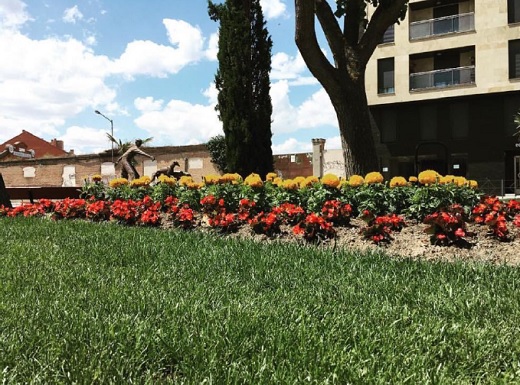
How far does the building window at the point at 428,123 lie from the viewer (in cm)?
2720

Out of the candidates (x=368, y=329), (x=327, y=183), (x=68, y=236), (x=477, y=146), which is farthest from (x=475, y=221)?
(x=477, y=146)

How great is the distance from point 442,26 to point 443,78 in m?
2.93

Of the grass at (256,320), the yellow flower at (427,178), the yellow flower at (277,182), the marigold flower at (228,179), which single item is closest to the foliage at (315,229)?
the grass at (256,320)

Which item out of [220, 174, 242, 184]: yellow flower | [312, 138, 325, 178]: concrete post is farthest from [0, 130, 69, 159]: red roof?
[220, 174, 242, 184]: yellow flower

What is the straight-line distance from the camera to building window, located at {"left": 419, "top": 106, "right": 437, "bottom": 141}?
2720 centimetres

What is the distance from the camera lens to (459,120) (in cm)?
2664

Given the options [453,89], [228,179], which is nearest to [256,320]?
[228,179]

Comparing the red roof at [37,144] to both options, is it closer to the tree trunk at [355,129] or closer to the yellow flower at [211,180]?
the yellow flower at [211,180]

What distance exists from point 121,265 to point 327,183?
312 centimetres

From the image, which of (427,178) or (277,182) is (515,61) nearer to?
(277,182)

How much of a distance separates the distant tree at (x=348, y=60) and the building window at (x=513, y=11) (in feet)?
67.9

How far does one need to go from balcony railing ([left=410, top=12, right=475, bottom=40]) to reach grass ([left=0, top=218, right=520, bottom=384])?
25.5 meters

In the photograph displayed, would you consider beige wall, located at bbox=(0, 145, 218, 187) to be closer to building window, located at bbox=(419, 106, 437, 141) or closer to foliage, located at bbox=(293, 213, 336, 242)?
building window, located at bbox=(419, 106, 437, 141)

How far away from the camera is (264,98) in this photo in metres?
18.0
